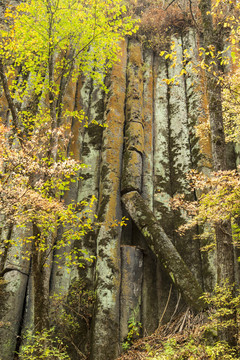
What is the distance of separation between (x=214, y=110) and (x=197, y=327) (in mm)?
5456

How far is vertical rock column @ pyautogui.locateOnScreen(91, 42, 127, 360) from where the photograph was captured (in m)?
8.52

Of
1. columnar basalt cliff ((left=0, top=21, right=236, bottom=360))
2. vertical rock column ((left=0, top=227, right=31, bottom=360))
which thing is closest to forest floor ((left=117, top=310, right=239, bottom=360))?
columnar basalt cliff ((left=0, top=21, right=236, bottom=360))

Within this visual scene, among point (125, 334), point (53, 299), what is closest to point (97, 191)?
point (53, 299)

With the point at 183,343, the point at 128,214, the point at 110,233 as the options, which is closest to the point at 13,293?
the point at 110,233

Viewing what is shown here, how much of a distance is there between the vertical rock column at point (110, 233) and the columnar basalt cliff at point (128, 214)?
0.09ft

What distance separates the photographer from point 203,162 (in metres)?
10.9

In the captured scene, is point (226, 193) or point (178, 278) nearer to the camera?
point (226, 193)

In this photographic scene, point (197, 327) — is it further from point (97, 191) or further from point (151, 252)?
point (97, 191)

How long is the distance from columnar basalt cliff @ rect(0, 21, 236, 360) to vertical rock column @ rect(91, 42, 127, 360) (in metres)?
0.03

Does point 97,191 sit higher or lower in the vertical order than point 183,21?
lower

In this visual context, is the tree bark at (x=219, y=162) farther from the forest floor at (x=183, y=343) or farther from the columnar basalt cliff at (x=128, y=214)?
→ the columnar basalt cliff at (x=128, y=214)

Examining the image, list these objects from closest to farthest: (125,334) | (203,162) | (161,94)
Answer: (125,334) < (203,162) < (161,94)

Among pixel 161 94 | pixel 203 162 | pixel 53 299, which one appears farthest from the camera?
pixel 161 94

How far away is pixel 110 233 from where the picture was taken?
9.88 metres
